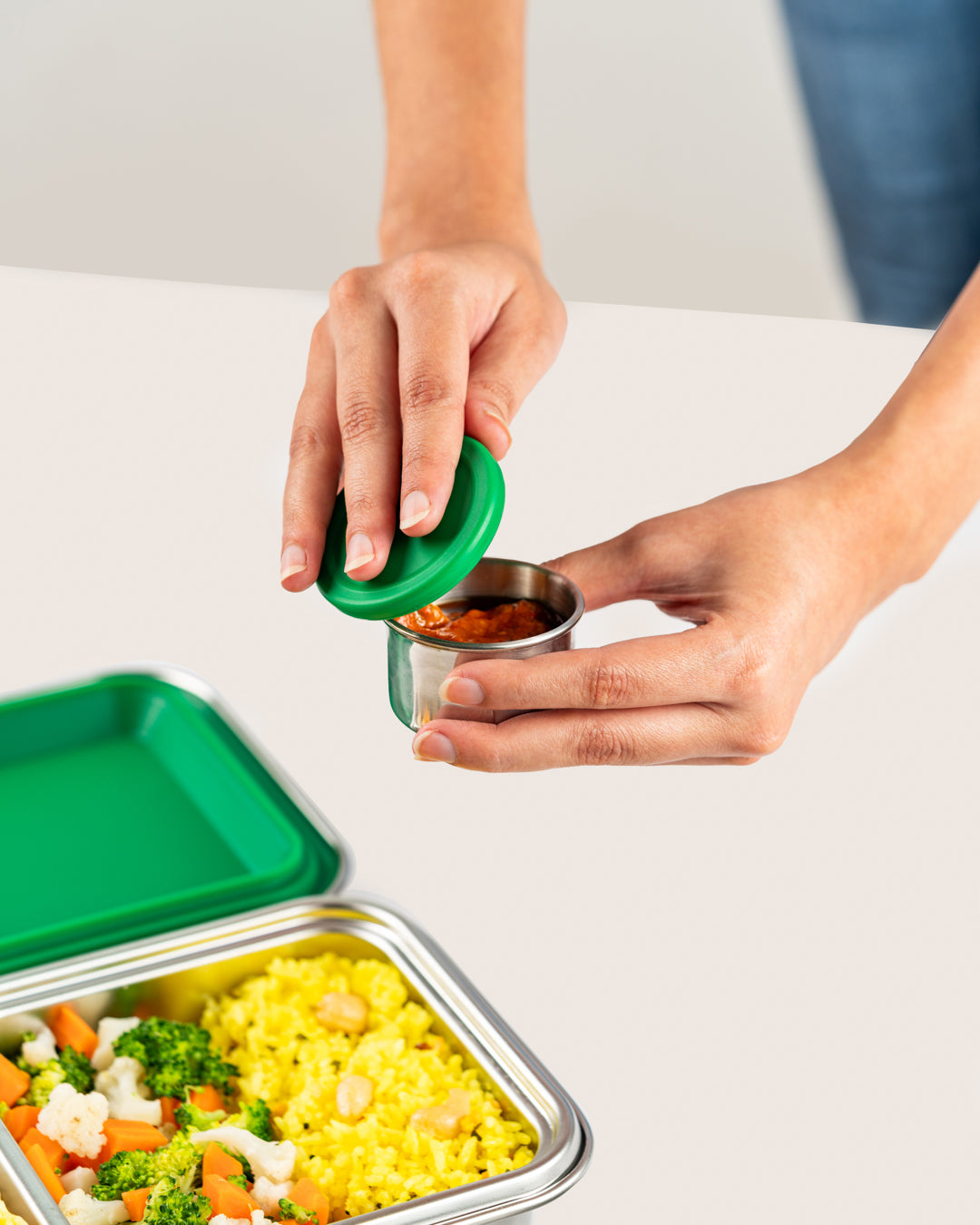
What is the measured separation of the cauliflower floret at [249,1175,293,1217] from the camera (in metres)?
1.65

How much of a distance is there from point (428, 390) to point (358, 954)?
Answer: 0.73 meters

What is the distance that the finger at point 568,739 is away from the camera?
1.71 m

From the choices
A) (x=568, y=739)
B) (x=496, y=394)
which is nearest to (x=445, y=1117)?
(x=568, y=739)

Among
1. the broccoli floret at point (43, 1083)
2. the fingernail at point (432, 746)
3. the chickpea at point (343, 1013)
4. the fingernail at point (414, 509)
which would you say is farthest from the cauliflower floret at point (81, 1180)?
the fingernail at point (414, 509)

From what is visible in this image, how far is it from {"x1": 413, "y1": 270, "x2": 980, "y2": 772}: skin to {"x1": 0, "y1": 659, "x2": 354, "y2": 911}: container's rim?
0.52 metres

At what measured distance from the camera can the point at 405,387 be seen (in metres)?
1.86

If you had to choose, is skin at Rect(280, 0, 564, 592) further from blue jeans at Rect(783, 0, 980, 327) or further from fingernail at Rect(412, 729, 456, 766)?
blue jeans at Rect(783, 0, 980, 327)

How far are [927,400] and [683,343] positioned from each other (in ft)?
3.14

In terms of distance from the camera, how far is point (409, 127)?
101 inches

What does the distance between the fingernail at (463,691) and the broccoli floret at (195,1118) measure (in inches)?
22.3

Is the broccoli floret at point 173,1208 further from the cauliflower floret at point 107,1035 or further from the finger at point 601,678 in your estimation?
the finger at point 601,678

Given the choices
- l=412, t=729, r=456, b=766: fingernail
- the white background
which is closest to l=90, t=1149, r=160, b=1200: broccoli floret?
l=412, t=729, r=456, b=766: fingernail

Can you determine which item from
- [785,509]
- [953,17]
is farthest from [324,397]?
[953,17]

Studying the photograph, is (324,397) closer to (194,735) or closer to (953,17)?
(194,735)
